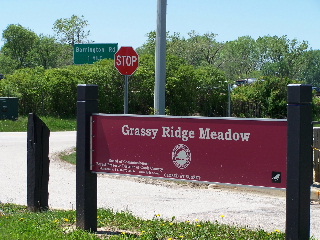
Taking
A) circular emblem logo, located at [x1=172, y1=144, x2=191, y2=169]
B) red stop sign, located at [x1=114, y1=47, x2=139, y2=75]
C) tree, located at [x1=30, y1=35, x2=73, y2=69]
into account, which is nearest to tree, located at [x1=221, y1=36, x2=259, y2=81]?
tree, located at [x1=30, y1=35, x2=73, y2=69]

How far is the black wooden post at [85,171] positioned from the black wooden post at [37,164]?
5.36 ft

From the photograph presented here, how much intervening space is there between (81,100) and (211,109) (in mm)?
26526

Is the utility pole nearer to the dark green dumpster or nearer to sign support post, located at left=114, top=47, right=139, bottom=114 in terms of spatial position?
sign support post, located at left=114, top=47, right=139, bottom=114

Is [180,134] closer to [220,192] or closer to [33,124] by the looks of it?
[33,124]

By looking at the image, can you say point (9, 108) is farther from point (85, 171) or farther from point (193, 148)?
point (193, 148)

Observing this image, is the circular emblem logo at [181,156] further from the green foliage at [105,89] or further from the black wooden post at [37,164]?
the green foliage at [105,89]

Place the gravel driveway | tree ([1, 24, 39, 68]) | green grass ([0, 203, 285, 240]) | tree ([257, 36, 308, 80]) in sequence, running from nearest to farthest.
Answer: green grass ([0, 203, 285, 240]), the gravel driveway, tree ([1, 24, 39, 68]), tree ([257, 36, 308, 80])

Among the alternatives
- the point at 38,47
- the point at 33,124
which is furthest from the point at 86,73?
the point at 38,47

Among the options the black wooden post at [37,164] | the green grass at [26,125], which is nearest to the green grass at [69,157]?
the black wooden post at [37,164]

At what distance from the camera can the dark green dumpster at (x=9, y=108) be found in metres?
28.6

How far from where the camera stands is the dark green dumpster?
28562 mm

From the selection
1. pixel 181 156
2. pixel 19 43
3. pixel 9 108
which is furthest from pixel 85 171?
pixel 19 43

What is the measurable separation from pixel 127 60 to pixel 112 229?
9.05 meters

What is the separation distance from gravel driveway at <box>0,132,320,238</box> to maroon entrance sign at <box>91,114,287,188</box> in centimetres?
209
